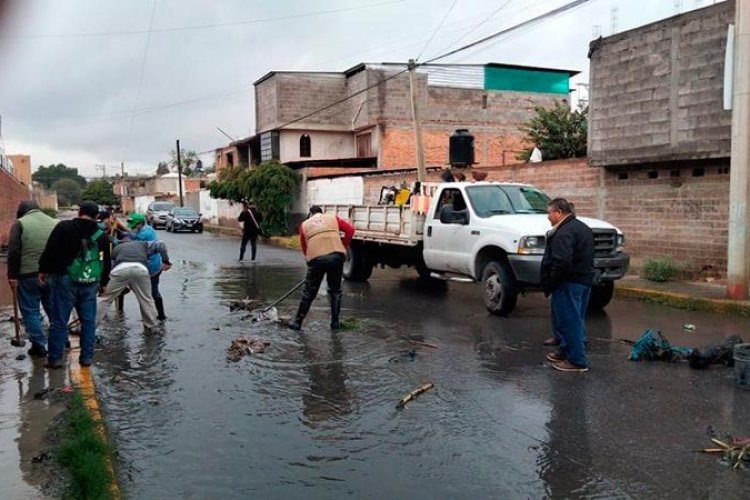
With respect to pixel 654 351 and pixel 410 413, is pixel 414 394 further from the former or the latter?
pixel 654 351

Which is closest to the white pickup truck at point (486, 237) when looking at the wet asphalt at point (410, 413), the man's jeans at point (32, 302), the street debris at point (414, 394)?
the wet asphalt at point (410, 413)

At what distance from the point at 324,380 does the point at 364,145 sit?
30.0 m

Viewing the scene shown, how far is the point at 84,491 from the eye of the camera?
13.2ft

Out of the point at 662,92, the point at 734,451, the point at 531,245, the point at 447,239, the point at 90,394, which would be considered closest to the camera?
the point at 734,451

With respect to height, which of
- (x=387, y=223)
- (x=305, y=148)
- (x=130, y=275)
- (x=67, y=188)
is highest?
(x=305, y=148)

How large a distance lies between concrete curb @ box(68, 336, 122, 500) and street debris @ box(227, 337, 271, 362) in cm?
152

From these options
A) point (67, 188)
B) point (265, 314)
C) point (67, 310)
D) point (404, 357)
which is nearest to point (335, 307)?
point (265, 314)

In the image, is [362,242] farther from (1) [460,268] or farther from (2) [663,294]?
(2) [663,294]

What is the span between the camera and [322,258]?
913 centimetres

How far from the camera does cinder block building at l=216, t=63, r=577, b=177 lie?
34.3m

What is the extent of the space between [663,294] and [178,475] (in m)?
9.73

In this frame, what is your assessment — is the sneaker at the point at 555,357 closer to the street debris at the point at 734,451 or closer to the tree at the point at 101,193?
the street debris at the point at 734,451

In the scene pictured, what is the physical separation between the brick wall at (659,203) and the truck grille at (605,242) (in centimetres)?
376

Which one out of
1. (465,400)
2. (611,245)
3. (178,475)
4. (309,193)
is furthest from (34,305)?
(309,193)
